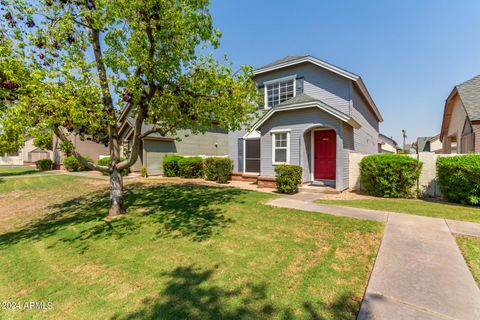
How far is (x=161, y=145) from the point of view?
1869cm

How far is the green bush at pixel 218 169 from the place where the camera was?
13.5 meters

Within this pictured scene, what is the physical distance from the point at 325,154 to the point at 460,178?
16.5 feet

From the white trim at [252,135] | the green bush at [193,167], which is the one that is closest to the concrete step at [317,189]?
A: the white trim at [252,135]

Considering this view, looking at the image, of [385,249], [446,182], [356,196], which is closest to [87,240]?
[385,249]

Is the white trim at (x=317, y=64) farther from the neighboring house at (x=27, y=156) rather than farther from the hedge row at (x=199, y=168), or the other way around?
the neighboring house at (x=27, y=156)

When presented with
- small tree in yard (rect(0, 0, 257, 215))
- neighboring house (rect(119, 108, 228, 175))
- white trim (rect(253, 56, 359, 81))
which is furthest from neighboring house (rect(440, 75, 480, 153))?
neighboring house (rect(119, 108, 228, 175))

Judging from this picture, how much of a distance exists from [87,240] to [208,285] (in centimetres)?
362

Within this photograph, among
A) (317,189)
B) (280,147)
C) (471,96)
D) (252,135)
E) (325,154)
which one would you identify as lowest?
(317,189)

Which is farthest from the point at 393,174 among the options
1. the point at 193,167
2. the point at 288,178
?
the point at 193,167

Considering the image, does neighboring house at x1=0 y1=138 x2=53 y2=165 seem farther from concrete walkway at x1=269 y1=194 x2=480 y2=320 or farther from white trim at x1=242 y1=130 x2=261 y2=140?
concrete walkway at x1=269 y1=194 x2=480 y2=320

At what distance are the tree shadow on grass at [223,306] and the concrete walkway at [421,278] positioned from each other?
38cm

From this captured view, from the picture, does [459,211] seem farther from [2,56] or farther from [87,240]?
Result: [2,56]

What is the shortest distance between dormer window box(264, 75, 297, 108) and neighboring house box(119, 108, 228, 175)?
6261mm

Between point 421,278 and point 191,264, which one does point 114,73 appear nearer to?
point 191,264
